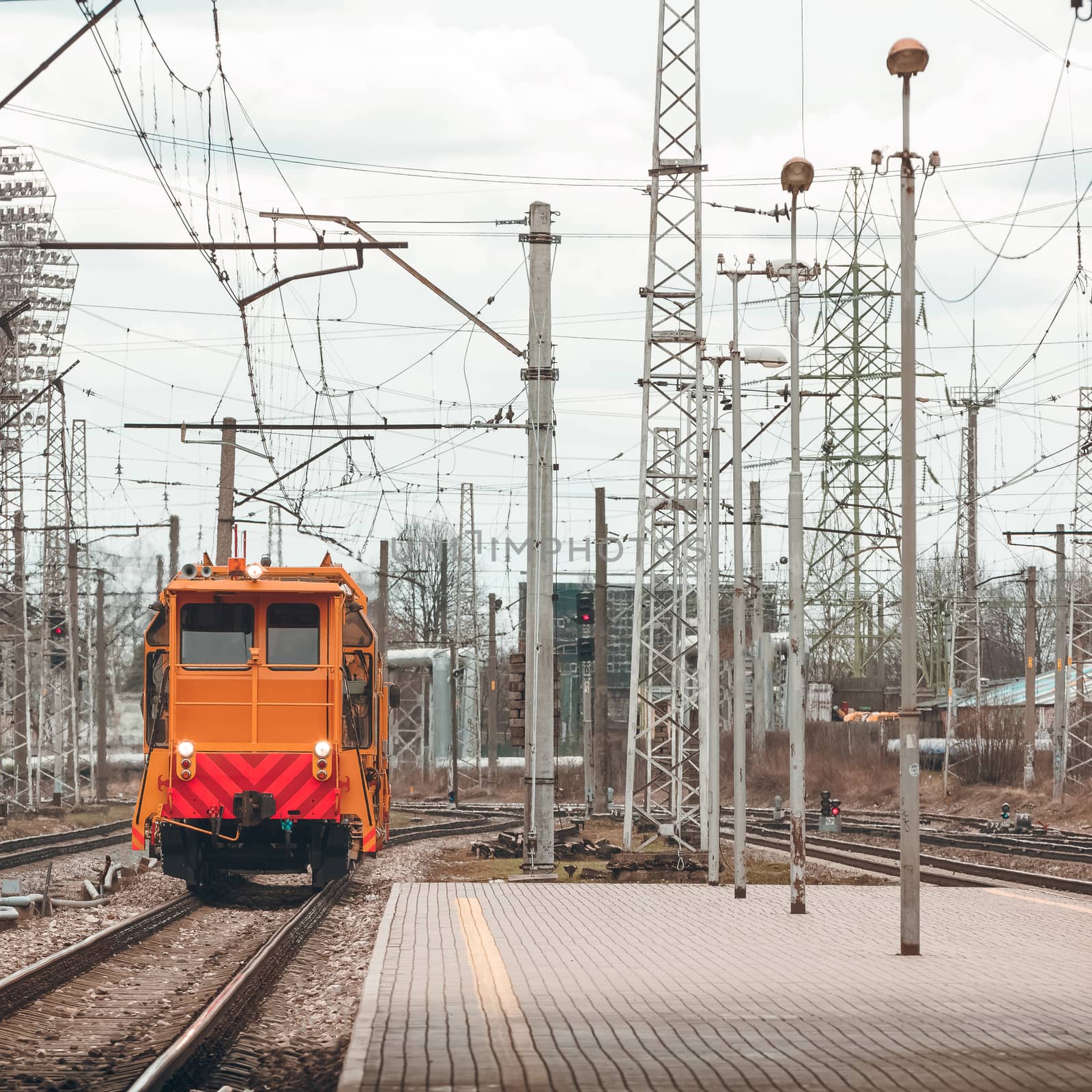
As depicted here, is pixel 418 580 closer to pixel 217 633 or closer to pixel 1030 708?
pixel 1030 708

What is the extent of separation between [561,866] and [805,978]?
44.9ft

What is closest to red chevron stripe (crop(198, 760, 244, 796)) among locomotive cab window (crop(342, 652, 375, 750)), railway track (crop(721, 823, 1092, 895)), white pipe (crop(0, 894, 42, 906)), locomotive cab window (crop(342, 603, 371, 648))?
locomotive cab window (crop(342, 652, 375, 750))

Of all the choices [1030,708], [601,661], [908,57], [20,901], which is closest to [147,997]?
[20,901]

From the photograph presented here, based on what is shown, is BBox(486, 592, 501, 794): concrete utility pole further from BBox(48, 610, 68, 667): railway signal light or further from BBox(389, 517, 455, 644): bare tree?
BBox(389, 517, 455, 644): bare tree

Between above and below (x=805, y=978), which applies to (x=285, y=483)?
above

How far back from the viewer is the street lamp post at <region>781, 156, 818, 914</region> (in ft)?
57.3

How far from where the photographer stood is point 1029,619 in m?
49.7

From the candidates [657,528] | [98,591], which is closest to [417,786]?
[98,591]

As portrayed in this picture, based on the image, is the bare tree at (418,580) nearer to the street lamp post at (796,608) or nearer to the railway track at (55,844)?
the railway track at (55,844)

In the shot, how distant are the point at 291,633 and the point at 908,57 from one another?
33.2 feet

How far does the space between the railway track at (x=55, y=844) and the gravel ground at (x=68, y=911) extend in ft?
0.92

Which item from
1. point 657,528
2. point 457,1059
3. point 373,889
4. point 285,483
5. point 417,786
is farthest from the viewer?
point 417,786

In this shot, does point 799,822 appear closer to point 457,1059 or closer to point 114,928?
point 114,928

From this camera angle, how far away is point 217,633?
20.1 metres
